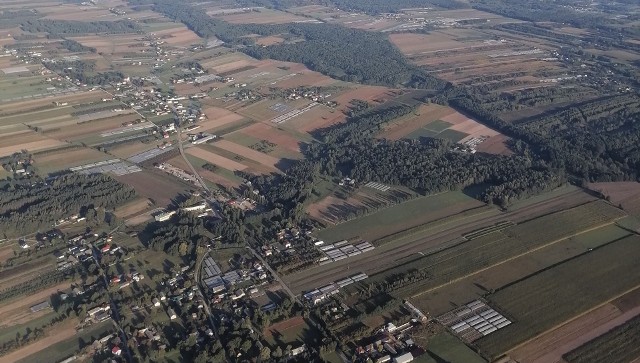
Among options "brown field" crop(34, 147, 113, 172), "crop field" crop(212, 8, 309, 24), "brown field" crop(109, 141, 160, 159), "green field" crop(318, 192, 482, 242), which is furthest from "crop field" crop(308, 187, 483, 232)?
"crop field" crop(212, 8, 309, 24)

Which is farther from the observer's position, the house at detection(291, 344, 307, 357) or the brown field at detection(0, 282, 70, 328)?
the brown field at detection(0, 282, 70, 328)

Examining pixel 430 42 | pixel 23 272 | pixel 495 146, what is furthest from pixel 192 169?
pixel 430 42

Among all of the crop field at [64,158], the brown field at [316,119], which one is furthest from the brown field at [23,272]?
the brown field at [316,119]

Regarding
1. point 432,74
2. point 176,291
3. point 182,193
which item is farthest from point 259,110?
point 176,291

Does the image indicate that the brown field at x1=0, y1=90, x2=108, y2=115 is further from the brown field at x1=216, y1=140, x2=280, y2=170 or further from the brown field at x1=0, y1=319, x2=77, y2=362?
the brown field at x1=0, y1=319, x2=77, y2=362

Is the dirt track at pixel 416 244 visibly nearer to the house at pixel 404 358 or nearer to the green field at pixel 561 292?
the green field at pixel 561 292

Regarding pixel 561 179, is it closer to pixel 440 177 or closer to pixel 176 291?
pixel 440 177
